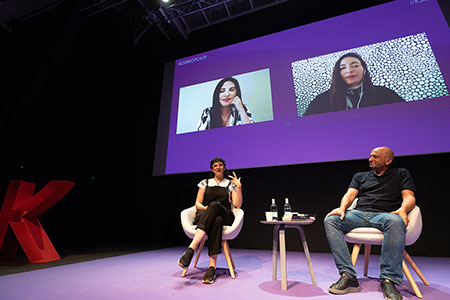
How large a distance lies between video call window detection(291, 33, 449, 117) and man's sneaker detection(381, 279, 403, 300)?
7.00 ft

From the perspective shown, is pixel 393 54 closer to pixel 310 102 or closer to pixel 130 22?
pixel 310 102

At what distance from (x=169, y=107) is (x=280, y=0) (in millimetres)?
2892

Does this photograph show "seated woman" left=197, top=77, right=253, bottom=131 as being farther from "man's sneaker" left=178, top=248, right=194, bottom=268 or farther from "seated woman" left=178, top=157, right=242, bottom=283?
"man's sneaker" left=178, top=248, right=194, bottom=268

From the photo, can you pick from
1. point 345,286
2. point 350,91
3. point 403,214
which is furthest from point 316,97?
point 345,286

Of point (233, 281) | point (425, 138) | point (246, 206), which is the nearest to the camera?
point (233, 281)

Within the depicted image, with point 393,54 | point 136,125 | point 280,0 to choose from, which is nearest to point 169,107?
point 136,125

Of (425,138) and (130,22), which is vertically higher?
(130,22)

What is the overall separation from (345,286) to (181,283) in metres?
1.13

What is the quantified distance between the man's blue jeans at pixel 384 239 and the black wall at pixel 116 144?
60.7 inches

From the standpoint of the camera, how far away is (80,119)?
13.3 ft

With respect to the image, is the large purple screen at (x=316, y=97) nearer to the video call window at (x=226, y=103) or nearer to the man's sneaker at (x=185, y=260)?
the video call window at (x=226, y=103)

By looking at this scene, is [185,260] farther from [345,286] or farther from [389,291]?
[389,291]

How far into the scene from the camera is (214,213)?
6.23 feet

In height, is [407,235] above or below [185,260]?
above
